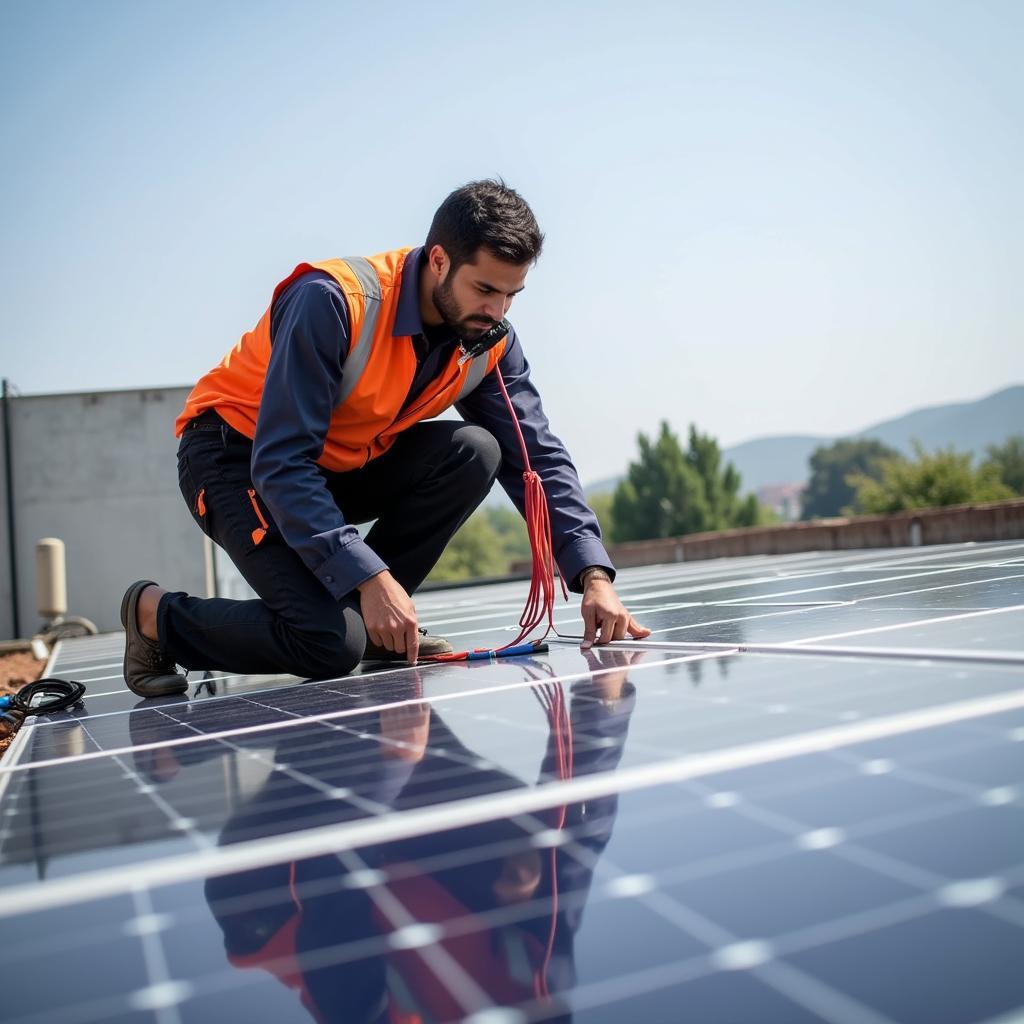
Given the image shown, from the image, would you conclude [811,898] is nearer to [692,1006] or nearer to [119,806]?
[692,1006]

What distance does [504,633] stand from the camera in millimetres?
4180

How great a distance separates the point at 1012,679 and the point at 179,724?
1643 mm

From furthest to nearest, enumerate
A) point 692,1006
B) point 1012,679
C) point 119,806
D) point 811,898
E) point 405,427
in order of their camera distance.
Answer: point 405,427 < point 1012,679 < point 119,806 < point 811,898 < point 692,1006

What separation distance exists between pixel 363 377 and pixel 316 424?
0.29m

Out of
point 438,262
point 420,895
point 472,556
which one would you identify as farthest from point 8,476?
point 472,556

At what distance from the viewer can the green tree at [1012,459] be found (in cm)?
9725

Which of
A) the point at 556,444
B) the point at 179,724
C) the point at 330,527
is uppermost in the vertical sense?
the point at 556,444

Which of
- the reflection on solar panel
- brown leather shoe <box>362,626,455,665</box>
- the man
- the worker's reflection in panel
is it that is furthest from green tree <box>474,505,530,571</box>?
the worker's reflection in panel

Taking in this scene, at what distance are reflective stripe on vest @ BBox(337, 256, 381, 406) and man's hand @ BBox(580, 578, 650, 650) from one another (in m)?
0.93

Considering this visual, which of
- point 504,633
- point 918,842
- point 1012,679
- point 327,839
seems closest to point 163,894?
point 327,839

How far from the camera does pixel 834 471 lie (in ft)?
414

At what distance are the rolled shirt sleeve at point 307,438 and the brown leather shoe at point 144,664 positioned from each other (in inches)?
21.1

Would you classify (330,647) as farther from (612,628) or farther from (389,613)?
(612,628)

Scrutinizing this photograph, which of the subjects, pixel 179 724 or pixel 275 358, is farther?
pixel 275 358
